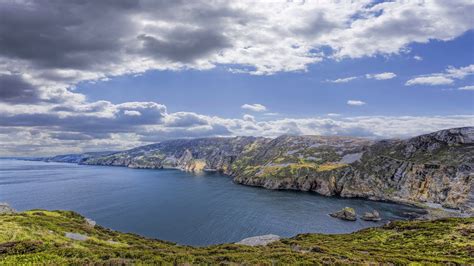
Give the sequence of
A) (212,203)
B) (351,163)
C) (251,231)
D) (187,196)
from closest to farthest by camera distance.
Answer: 1. (251,231)
2. (212,203)
3. (187,196)
4. (351,163)

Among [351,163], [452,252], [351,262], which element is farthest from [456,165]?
[351,262]

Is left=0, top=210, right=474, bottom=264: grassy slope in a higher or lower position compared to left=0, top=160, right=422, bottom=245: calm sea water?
higher

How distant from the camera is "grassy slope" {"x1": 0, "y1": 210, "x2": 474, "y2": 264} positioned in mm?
29609

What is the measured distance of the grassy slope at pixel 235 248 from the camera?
29609 millimetres

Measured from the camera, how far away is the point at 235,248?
1592 inches

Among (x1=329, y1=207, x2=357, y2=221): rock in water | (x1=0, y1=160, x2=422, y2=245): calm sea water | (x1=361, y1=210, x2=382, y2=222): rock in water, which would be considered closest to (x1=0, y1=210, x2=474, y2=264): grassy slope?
(x1=0, y1=160, x2=422, y2=245): calm sea water

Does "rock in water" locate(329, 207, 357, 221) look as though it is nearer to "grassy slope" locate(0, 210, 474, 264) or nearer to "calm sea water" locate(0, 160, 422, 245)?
"calm sea water" locate(0, 160, 422, 245)

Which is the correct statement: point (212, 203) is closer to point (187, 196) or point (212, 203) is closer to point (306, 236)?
point (187, 196)

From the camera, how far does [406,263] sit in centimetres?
3231

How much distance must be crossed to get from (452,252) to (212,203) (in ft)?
357

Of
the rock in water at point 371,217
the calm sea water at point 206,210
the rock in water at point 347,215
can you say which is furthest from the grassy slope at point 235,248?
the rock in water at point 371,217

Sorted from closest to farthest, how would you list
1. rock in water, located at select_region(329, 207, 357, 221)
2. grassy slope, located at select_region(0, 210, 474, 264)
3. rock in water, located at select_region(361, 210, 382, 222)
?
grassy slope, located at select_region(0, 210, 474, 264), rock in water, located at select_region(361, 210, 382, 222), rock in water, located at select_region(329, 207, 357, 221)

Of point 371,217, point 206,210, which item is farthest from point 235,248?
point 371,217

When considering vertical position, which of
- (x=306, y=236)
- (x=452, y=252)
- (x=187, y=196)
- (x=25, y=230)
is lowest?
(x=187, y=196)
